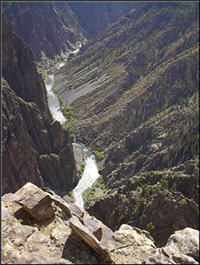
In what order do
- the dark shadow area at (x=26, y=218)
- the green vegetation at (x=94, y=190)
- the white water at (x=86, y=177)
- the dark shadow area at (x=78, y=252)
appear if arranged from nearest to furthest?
the dark shadow area at (x=78, y=252) < the dark shadow area at (x=26, y=218) < the green vegetation at (x=94, y=190) < the white water at (x=86, y=177)

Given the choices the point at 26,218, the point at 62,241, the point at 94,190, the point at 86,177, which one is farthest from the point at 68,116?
the point at 62,241

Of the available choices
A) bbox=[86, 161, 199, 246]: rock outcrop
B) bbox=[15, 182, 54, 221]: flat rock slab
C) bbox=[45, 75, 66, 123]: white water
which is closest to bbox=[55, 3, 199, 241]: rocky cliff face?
bbox=[86, 161, 199, 246]: rock outcrop

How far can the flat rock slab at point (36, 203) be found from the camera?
18.3 metres

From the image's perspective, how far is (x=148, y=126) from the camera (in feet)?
430

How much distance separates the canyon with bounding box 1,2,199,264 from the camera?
57.6 ft

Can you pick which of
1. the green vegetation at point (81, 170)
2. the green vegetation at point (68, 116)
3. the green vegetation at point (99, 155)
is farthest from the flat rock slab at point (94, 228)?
the green vegetation at point (68, 116)

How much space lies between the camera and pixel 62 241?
17.1 m

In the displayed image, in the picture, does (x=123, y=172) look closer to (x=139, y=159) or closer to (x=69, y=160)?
(x=139, y=159)

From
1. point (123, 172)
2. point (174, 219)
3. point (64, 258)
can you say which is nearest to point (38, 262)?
point (64, 258)

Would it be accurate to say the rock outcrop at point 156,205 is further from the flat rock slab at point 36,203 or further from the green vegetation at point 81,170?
the green vegetation at point 81,170

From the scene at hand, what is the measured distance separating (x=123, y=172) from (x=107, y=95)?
79618 mm

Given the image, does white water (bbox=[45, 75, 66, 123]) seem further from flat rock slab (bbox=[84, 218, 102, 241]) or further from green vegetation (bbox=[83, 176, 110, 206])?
flat rock slab (bbox=[84, 218, 102, 241])

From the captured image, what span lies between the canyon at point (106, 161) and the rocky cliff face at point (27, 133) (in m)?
0.32

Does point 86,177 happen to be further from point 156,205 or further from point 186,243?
point 186,243
